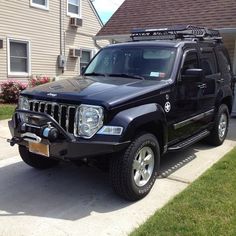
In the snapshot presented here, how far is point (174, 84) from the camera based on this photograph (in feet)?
16.2

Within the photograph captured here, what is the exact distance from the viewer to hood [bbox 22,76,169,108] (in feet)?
13.3

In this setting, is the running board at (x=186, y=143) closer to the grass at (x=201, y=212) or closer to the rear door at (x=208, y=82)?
the rear door at (x=208, y=82)

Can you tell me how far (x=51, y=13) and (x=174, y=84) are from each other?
11291mm

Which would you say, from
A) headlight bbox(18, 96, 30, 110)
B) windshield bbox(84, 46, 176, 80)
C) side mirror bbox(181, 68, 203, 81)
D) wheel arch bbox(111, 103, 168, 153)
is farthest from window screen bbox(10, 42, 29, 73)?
wheel arch bbox(111, 103, 168, 153)

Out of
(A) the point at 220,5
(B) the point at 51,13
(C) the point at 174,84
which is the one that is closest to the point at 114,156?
(C) the point at 174,84

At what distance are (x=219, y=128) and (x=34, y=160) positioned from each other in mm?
3510

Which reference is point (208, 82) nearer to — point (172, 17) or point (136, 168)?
point (136, 168)

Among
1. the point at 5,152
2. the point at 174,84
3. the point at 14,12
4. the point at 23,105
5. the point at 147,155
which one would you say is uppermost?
the point at 14,12

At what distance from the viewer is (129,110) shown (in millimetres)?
4148

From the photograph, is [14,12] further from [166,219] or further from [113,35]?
[166,219]

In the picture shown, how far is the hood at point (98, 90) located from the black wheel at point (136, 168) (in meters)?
0.56

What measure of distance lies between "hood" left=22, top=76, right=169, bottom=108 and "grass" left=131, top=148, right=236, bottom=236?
134 centimetres

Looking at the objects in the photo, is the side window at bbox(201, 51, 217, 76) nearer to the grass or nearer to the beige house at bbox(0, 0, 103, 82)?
the grass

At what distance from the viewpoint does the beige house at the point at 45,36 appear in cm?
1333
